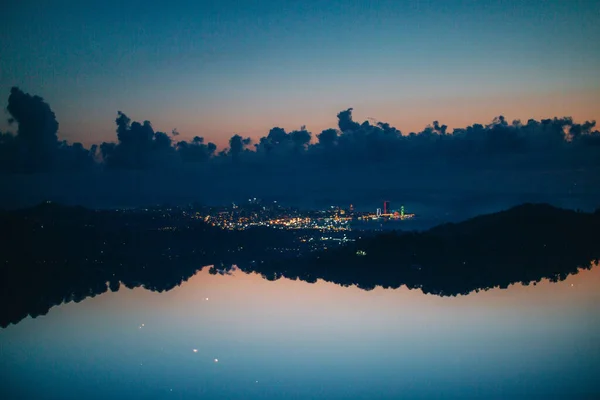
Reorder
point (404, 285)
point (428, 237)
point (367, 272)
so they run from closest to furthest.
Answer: point (404, 285), point (367, 272), point (428, 237)

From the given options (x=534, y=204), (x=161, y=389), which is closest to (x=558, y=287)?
(x=161, y=389)

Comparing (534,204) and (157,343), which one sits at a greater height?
(534,204)

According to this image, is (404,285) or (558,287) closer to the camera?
(558,287)

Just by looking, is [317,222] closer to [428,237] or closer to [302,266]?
[428,237]
